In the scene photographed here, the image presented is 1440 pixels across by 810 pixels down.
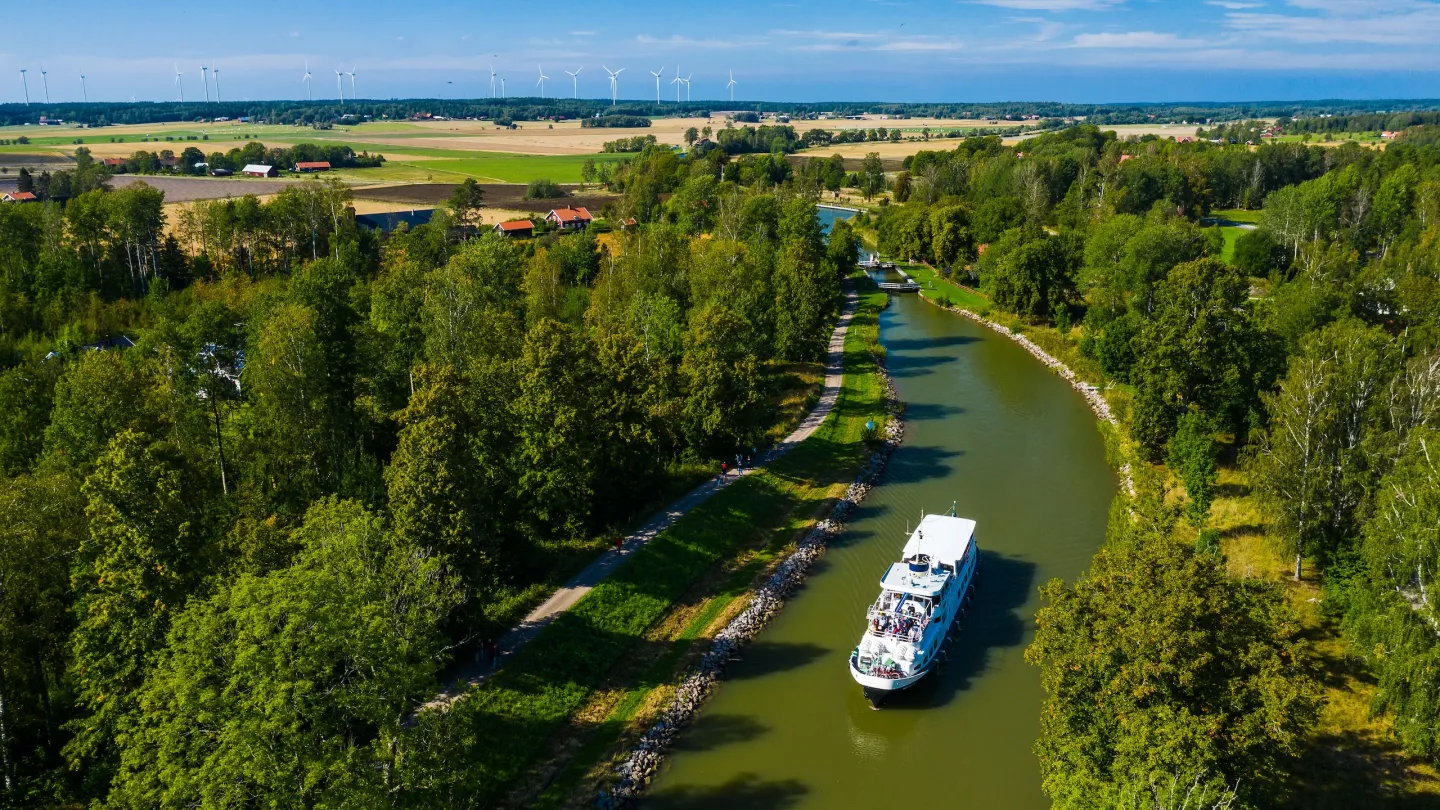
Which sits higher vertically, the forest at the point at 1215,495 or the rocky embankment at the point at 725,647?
the forest at the point at 1215,495

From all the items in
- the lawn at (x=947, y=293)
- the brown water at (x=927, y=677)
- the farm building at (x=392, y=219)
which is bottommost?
the brown water at (x=927, y=677)

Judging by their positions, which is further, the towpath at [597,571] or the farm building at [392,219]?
the farm building at [392,219]

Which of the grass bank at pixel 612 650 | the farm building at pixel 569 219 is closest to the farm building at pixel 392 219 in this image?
the farm building at pixel 569 219

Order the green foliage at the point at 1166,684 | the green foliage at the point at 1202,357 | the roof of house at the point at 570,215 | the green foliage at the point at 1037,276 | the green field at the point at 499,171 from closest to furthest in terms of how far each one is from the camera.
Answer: the green foliage at the point at 1166,684 < the green foliage at the point at 1202,357 < the green foliage at the point at 1037,276 < the roof of house at the point at 570,215 < the green field at the point at 499,171

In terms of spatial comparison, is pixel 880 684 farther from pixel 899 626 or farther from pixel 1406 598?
pixel 1406 598

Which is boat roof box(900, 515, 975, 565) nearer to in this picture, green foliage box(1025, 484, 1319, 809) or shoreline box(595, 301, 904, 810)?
shoreline box(595, 301, 904, 810)

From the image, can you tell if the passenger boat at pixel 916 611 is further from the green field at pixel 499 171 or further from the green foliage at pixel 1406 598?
the green field at pixel 499 171

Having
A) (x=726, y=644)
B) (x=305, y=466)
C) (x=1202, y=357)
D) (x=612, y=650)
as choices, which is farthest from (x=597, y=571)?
(x=1202, y=357)

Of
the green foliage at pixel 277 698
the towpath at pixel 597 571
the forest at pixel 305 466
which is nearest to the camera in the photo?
the green foliage at pixel 277 698

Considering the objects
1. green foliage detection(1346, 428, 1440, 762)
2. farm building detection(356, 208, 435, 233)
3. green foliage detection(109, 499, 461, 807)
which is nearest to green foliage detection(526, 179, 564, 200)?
farm building detection(356, 208, 435, 233)
